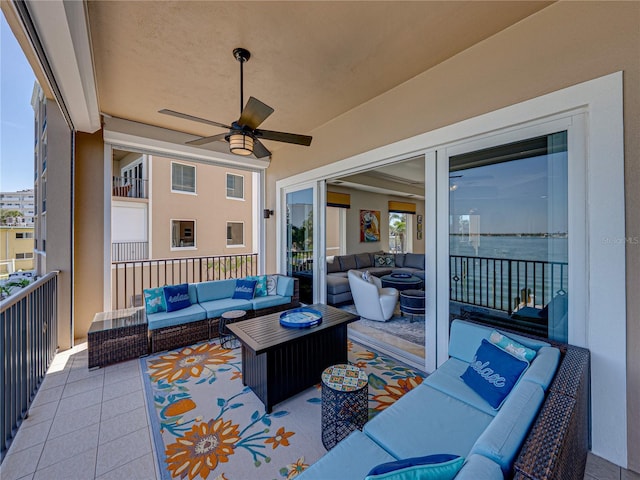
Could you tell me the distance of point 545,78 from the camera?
2.16 m

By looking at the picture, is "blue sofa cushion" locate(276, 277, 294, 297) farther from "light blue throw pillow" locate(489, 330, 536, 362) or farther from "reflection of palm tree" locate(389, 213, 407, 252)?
"reflection of palm tree" locate(389, 213, 407, 252)

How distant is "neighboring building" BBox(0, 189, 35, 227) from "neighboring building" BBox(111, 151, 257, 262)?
18.0 feet

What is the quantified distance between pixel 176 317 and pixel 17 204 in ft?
6.50

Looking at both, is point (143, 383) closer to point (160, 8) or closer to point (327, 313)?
point (327, 313)

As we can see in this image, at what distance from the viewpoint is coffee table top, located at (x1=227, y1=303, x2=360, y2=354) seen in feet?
7.57

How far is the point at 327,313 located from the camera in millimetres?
3158

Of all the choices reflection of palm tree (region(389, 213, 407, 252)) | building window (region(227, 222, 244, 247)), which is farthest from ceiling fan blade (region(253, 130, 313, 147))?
building window (region(227, 222, 244, 247))

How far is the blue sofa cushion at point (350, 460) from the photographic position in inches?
47.3

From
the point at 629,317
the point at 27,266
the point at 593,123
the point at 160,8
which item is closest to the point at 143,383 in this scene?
the point at 27,266

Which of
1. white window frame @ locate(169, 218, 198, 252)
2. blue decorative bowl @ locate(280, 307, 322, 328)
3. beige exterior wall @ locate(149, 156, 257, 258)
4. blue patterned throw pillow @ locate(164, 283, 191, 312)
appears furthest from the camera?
white window frame @ locate(169, 218, 198, 252)

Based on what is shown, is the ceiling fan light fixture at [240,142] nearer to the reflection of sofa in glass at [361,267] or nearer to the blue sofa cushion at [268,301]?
the blue sofa cushion at [268,301]

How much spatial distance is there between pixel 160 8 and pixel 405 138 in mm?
2602

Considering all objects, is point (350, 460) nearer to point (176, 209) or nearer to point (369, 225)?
point (369, 225)

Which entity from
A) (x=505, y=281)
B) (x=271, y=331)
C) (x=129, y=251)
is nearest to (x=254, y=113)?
(x=271, y=331)
